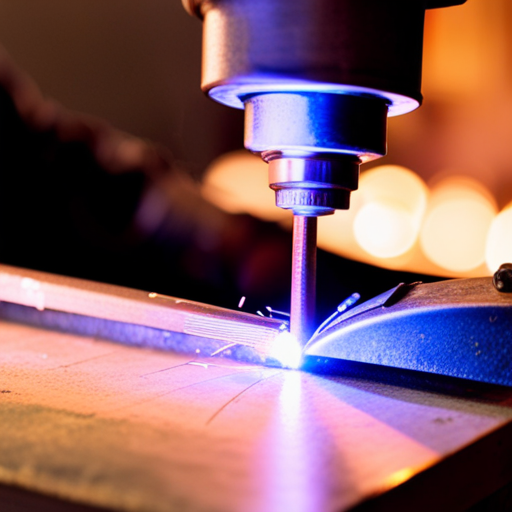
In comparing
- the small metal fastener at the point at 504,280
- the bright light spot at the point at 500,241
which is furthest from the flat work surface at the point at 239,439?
the bright light spot at the point at 500,241

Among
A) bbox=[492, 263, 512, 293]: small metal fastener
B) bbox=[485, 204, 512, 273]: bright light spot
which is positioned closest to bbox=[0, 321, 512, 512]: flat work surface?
bbox=[492, 263, 512, 293]: small metal fastener

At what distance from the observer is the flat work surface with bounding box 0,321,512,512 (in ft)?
1.36

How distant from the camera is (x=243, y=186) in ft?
3.40

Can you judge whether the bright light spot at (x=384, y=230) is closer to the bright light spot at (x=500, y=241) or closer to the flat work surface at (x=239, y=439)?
the bright light spot at (x=500, y=241)

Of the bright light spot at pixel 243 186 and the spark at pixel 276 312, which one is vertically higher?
the bright light spot at pixel 243 186

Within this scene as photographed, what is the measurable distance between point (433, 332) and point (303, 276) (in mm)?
165

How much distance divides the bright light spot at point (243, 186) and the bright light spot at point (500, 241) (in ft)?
0.99

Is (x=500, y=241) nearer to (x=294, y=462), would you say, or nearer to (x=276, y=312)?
(x=276, y=312)

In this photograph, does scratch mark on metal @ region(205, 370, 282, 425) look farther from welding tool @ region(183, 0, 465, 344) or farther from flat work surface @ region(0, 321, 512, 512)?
welding tool @ region(183, 0, 465, 344)

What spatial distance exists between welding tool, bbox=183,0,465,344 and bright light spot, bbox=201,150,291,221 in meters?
0.34

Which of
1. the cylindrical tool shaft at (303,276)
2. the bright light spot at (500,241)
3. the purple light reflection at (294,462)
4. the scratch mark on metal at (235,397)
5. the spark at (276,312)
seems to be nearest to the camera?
the purple light reflection at (294,462)

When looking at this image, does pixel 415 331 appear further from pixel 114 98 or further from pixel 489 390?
pixel 114 98

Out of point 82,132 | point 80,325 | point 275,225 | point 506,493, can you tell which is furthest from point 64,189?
point 506,493

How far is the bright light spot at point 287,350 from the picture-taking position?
0.77 m
